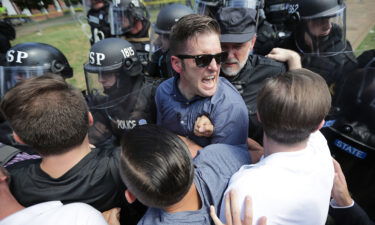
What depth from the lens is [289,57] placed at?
2.27 meters

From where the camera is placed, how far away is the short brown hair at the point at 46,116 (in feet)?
4.61

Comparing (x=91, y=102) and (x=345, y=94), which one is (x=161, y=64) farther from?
(x=345, y=94)

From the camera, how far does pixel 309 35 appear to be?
277 cm

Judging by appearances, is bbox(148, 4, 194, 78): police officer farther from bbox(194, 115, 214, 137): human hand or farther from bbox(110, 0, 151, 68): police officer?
bbox(194, 115, 214, 137): human hand

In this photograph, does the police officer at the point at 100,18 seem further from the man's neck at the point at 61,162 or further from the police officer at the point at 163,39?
the man's neck at the point at 61,162

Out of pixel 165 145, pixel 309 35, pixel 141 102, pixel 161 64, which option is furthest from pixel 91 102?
pixel 309 35

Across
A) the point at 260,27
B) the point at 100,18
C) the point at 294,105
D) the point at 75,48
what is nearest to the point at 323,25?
the point at 260,27

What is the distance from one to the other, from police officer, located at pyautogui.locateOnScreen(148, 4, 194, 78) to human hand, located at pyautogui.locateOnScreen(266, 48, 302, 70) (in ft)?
4.16

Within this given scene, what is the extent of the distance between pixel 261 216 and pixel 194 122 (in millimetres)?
903

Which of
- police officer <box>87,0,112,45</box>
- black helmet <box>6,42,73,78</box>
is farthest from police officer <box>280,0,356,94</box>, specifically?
police officer <box>87,0,112,45</box>

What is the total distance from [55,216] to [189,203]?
553mm

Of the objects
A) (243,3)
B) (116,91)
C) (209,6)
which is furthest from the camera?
(209,6)

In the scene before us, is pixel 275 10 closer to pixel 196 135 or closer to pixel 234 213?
pixel 196 135

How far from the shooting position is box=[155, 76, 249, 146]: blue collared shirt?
173 cm
